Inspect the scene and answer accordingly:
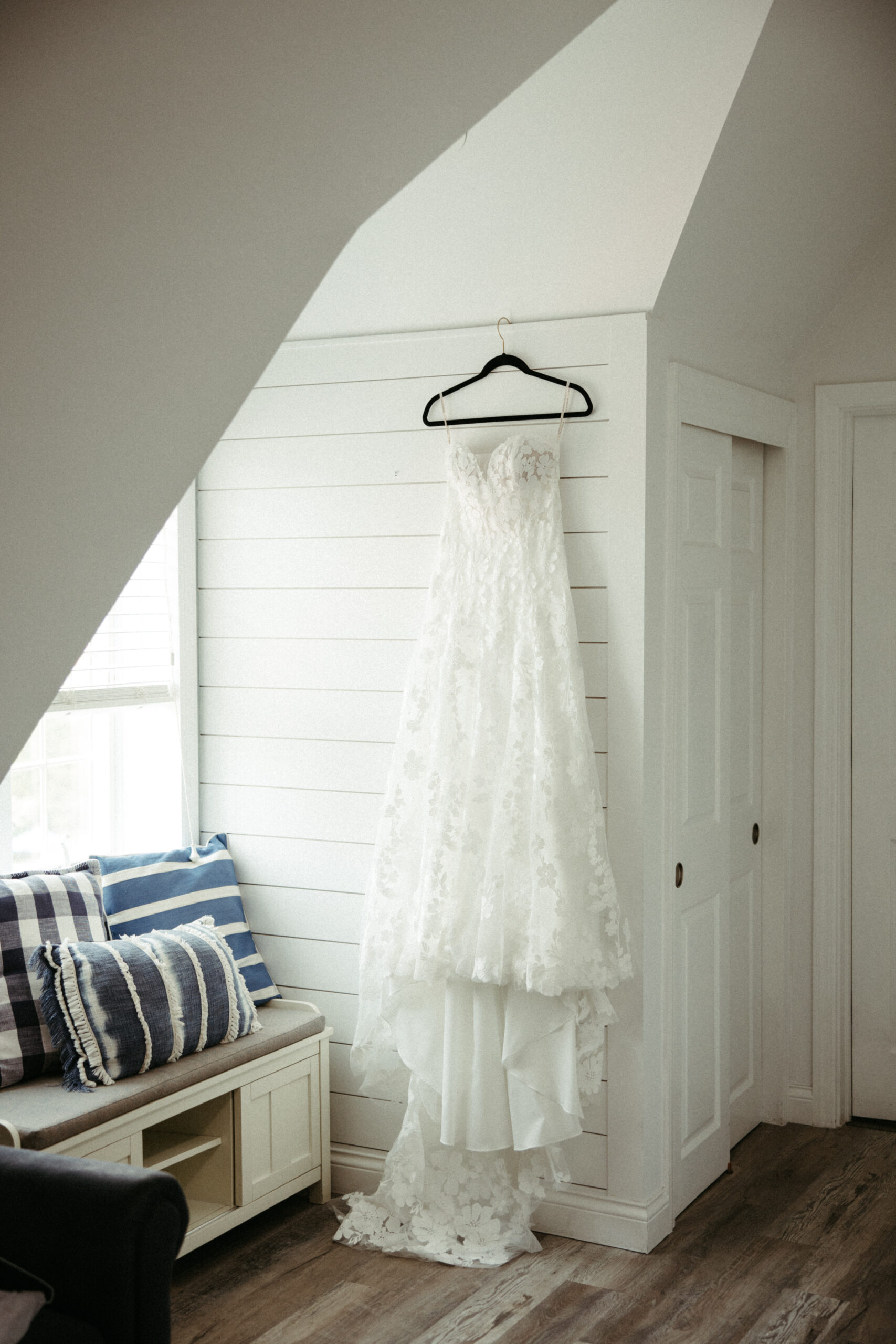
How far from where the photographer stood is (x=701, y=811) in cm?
325

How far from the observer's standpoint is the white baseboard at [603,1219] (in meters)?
2.89

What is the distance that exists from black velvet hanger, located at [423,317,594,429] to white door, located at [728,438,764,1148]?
2.25 feet

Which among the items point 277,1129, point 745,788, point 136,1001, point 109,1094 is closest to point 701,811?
point 745,788

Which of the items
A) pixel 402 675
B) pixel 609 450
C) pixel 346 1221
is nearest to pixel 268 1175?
pixel 346 1221

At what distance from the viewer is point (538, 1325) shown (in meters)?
2.55

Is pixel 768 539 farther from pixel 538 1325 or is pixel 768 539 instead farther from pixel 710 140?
pixel 538 1325

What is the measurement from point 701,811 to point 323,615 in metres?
1.15

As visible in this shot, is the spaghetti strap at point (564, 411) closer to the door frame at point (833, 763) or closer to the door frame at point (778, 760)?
the door frame at point (778, 760)

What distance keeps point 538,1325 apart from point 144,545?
81.9 inches

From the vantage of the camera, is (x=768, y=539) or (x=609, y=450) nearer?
(x=609, y=450)

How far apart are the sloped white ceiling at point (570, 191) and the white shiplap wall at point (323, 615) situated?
4.2 inches

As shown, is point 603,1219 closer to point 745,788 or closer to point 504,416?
point 745,788

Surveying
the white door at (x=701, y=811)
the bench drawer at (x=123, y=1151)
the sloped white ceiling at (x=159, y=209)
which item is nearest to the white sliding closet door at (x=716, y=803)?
the white door at (x=701, y=811)

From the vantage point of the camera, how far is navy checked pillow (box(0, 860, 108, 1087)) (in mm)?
2559
